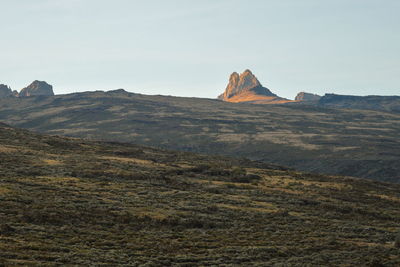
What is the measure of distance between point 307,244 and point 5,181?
36.0 meters

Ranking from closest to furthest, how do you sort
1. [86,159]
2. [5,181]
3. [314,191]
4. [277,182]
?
[5,181], [314,191], [277,182], [86,159]

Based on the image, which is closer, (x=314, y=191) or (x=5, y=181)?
(x=5, y=181)

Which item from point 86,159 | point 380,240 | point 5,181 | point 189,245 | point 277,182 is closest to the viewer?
point 189,245

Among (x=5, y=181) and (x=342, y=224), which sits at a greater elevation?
(x=5, y=181)

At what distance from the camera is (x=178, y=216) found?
51.2 meters

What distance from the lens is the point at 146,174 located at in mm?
80562

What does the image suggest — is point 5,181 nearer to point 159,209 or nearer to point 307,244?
point 159,209

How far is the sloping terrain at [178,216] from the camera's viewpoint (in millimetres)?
35062

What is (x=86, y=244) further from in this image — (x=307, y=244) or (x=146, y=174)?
(x=146, y=174)

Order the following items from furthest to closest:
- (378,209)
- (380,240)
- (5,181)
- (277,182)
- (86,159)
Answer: (86,159) < (277,182) < (378,209) < (5,181) < (380,240)

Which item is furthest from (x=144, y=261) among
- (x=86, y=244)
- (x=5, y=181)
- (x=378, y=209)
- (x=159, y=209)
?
(x=378, y=209)

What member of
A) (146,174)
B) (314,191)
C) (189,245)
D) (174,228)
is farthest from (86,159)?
(189,245)

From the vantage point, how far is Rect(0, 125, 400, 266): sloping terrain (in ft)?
115

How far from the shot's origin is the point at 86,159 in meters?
92.3
